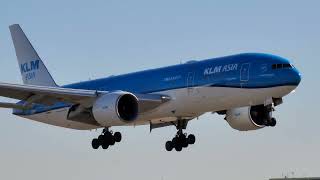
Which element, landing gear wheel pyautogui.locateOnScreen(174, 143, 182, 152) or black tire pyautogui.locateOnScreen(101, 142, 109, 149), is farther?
landing gear wheel pyautogui.locateOnScreen(174, 143, 182, 152)

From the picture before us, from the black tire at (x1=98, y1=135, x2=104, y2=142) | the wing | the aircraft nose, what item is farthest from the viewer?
the black tire at (x1=98, y1=135, x2=104, y2=142)

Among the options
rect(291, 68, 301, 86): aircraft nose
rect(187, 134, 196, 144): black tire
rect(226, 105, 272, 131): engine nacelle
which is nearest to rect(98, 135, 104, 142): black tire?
rect(187, 134, 196, 144): black tire

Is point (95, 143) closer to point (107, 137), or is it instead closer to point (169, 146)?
point (107, 137)

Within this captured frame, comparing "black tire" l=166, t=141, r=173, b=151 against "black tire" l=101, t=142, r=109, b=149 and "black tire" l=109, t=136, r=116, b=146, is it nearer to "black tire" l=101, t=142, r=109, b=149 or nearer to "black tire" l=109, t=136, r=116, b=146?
"black tire" l=109, t=136, r=116, b=146

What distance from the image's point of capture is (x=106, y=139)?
60188 mm

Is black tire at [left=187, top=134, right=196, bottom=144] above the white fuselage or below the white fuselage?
below

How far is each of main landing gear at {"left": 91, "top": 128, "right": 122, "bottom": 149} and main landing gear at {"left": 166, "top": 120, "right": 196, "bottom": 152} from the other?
4113 millimetres

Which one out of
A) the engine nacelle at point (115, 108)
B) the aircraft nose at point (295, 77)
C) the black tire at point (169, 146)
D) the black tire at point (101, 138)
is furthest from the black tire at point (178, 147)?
the aircraft nose at point (295, 77)

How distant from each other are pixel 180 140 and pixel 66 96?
908 centimetres

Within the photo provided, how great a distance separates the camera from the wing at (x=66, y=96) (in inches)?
2274

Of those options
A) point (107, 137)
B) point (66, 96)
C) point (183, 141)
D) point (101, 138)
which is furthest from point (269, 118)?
point (66, 96)

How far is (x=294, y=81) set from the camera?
2152 inches

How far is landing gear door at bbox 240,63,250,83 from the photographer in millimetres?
55625

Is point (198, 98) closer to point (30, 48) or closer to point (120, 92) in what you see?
point (120, 92)
